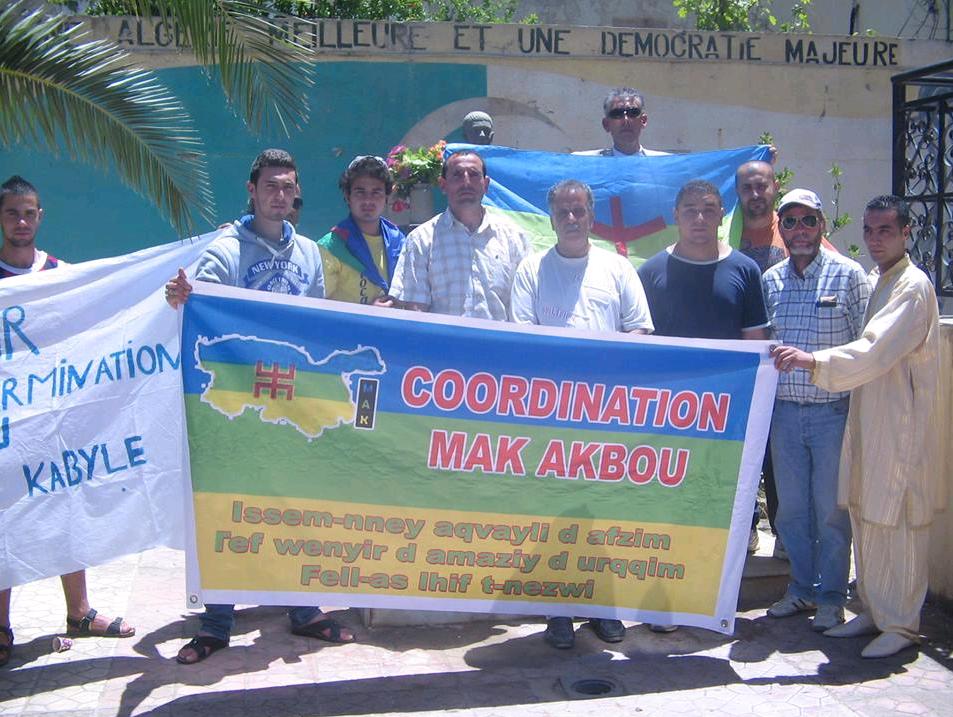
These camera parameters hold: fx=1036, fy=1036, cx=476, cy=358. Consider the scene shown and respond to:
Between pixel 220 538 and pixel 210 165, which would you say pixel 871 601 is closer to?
pixel 220 538

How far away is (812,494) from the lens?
4941 millimetres

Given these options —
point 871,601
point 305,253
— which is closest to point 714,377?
point 871,601

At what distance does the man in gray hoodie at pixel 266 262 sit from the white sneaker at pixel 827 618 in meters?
2.17

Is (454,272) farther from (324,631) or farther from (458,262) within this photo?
(324,631)

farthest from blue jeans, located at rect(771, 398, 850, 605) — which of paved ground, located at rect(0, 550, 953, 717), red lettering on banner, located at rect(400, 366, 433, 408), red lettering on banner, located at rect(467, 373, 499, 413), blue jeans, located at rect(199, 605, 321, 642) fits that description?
blue jeans, located at rect(199, 605, 321, 642)

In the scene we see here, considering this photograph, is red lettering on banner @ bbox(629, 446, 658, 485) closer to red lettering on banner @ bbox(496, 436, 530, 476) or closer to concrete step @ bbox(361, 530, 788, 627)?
red lettering on banner @ bbox(496, 436, 530, 476)

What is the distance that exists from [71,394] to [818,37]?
9080mm

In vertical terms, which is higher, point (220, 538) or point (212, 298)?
point (212, 298)

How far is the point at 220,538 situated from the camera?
4.13m

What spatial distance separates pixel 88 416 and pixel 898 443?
11.5 ft

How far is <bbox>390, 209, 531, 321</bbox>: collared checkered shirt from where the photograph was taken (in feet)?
16.0

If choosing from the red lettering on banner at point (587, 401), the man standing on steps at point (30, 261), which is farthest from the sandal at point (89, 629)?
the red lettering on banner at point (587, 401)

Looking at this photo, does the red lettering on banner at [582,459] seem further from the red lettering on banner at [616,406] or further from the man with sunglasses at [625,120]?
the man with sunglasses at [625,120]

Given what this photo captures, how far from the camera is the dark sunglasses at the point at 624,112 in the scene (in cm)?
648
